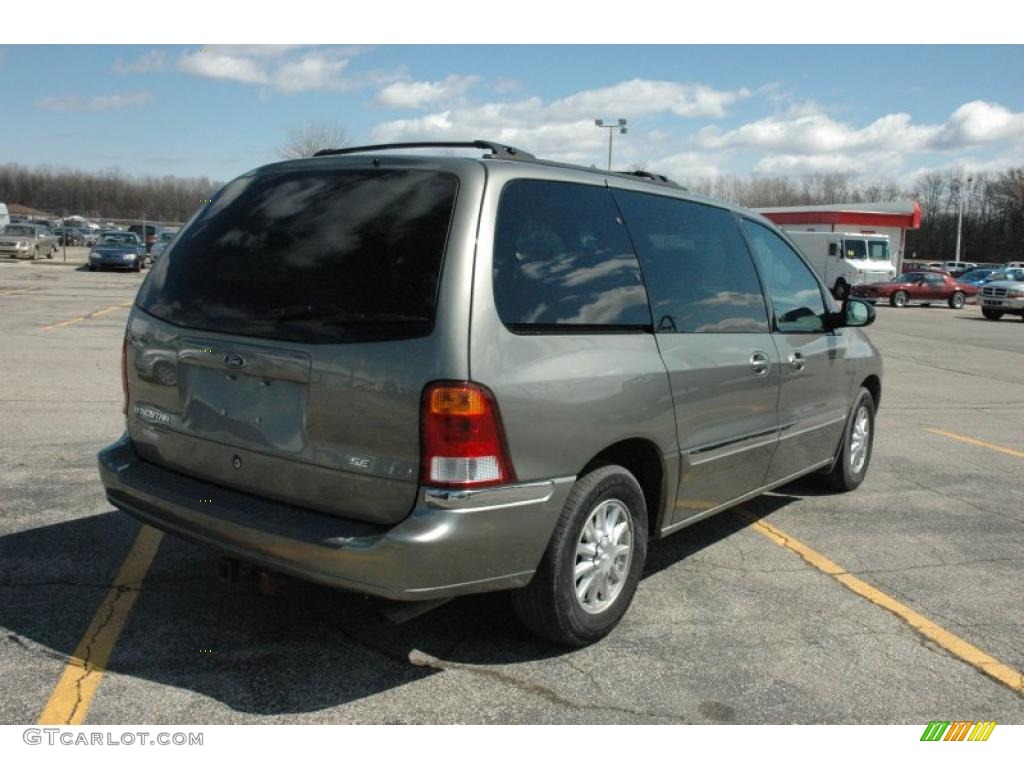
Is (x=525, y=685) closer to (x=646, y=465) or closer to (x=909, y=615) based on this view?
(x=646, y=465)

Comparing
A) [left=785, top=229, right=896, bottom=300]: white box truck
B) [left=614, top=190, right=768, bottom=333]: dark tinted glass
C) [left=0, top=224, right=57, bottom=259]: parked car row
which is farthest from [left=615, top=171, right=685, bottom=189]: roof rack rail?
[left=0, top=224, right=57, bottom=259]: parked car row

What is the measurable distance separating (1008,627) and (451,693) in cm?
258

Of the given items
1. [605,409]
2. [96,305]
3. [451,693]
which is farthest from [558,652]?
[96,305]

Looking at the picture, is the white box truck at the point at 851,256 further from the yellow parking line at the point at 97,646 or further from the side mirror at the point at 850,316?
the yellow parking line at the point at 97,646

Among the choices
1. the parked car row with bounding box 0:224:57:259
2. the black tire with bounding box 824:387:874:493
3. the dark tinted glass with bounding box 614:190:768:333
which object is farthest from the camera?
the parked car row with bounding box 0:224:57:259

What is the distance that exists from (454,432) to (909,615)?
252 centimetres

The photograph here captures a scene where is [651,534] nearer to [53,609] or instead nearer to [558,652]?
[558,652]

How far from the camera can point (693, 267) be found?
4336mm

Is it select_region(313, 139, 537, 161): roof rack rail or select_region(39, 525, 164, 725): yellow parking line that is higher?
select_region(313, 139, 537, 161): roof rack rail

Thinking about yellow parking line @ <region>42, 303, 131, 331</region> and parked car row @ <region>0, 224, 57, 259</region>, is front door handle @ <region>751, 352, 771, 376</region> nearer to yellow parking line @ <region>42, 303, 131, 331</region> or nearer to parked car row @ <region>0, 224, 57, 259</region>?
yellow parking line @ <region>42, 303, 131, 331</region>

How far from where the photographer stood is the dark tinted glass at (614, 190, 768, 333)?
402 cm

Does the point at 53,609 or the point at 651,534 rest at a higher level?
the point at 651,534

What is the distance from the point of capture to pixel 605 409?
350cm

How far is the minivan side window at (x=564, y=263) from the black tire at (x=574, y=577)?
0.61 m
